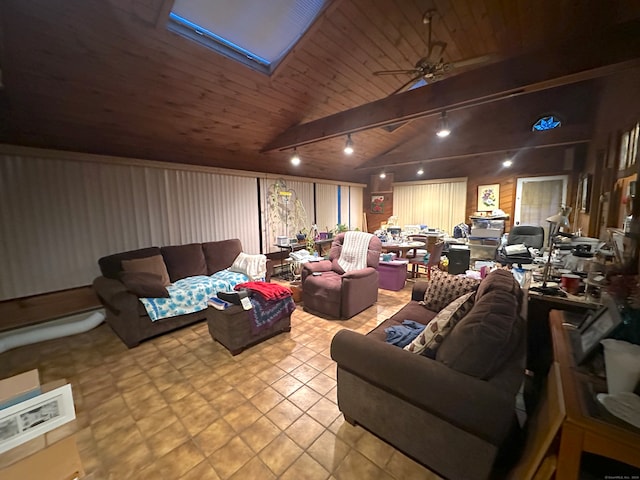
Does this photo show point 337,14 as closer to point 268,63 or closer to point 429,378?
point 268,63

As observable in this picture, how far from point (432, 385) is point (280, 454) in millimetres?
1007

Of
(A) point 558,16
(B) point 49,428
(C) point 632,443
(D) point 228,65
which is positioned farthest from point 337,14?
(B) point 49,428

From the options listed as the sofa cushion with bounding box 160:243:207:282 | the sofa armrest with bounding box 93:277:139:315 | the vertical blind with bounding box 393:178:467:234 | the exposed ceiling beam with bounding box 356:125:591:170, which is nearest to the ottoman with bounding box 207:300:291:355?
the sofa armrest with bounding box 93:277:139:315

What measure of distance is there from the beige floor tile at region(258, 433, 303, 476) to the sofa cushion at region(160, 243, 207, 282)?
268 cm

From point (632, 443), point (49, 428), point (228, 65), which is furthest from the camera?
point (228, 65)

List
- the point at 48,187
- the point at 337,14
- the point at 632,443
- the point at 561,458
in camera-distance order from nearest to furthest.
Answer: the point at 632,443, the point at 561,458, the point at 337,14, the point at 48,187

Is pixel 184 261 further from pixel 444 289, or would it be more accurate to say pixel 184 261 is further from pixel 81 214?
pixel 444 289

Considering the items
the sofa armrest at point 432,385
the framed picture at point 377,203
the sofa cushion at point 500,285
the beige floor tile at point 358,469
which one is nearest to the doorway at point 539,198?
the framed picture at point 377,203

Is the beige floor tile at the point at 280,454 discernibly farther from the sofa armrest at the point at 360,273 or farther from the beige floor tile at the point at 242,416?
the sofa armrest at the point at 360,273

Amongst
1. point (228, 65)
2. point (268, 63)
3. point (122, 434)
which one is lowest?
point (122, 434)

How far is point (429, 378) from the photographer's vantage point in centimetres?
122

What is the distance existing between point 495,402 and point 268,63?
11.9 feet

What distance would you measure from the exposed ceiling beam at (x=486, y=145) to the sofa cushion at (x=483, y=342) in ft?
17.0

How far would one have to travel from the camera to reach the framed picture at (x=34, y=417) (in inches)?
42.0
